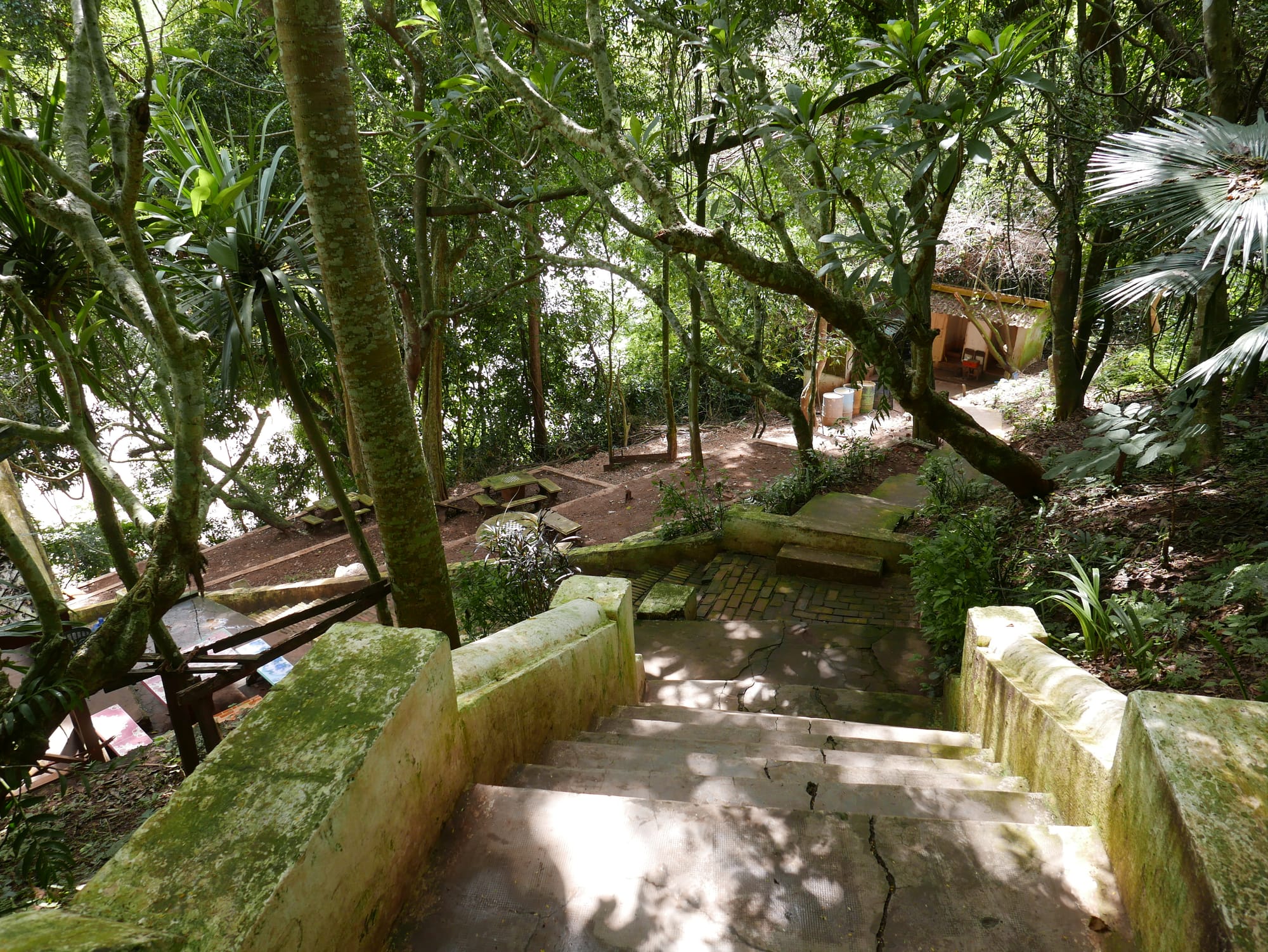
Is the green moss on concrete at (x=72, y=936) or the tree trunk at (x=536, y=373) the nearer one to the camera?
the green moss on concrete at (x=72, y=936)

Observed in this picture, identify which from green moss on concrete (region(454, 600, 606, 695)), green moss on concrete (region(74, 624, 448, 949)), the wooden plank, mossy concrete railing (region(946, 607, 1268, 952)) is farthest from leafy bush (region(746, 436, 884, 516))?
green moss on concrete (region(74, 624, 448, 949))

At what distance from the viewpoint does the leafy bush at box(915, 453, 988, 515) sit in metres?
6.44

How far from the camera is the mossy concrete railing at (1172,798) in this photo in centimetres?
137

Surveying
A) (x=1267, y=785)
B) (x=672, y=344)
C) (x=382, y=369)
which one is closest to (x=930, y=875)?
(x=1267, y=785)

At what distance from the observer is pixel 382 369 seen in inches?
117

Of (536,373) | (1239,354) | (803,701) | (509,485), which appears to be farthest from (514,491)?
(1239,354)

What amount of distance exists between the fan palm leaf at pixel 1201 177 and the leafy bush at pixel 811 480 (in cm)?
455

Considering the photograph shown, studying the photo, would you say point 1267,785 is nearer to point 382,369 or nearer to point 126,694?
point 382,369

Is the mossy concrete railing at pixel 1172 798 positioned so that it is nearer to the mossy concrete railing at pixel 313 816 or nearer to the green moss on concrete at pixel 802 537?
the mossy concrete railing at pixel 313 816

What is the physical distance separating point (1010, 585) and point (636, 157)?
3.42 metres

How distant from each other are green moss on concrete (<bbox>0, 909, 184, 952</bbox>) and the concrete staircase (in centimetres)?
67

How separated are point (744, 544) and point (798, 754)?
411 centimetres

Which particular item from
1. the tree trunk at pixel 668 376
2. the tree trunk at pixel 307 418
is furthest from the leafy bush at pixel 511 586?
the tree trunk at pixel 668 376

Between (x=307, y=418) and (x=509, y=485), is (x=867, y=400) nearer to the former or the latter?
(x=509, y=485)
